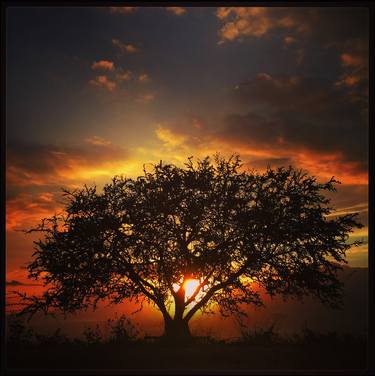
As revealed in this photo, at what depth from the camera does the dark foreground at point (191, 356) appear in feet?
48.8

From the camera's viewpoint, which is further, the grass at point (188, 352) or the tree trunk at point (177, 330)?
the tree trunk at point (177, 330)

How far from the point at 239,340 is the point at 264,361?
5.35 m

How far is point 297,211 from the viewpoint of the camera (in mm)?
20188

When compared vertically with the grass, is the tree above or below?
above

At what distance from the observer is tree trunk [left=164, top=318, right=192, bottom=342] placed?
20.6m

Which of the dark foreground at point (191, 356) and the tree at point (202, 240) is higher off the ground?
the tree at point (202, 240)

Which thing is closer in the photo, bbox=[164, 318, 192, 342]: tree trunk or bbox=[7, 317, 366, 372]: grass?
bbox=[7, 317, 366, 372]: grass

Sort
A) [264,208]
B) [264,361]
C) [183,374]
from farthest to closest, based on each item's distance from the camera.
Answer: [264,208], [264,361], [183,374]

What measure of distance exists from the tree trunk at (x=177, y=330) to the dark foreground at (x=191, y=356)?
1020 millimetres

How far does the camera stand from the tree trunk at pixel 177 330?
67.7 feet

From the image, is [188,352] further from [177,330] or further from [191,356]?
[177,330]

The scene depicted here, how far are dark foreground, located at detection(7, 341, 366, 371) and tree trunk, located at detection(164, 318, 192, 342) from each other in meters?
1.02
